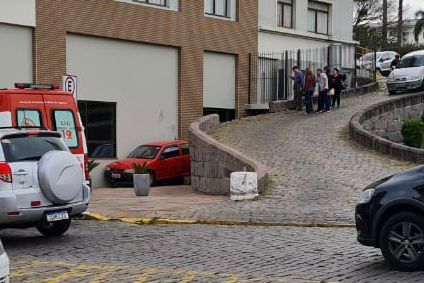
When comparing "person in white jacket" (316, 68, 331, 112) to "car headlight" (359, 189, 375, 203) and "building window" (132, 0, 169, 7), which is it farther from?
"car headlight" (359, 189, 375, 203)

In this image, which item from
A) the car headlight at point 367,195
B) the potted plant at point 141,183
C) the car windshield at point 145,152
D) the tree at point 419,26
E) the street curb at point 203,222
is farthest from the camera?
the tree at point 419,26

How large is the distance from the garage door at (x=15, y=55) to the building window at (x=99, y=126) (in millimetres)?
2541

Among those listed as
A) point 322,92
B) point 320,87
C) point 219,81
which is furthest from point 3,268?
point 219,81

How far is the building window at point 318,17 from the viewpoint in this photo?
35.5m

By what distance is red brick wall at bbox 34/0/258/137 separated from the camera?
23.2m

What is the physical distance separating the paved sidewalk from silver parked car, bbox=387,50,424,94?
1455cm

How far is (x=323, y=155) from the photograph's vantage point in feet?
65.6

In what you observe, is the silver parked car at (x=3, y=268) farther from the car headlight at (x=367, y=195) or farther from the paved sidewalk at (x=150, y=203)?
the paved sidewalk at (x=150, y=203)

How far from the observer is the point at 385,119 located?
26.2m

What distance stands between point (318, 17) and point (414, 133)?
44.7 ft

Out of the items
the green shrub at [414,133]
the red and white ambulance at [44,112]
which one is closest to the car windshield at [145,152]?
the green shrub at [414,133]

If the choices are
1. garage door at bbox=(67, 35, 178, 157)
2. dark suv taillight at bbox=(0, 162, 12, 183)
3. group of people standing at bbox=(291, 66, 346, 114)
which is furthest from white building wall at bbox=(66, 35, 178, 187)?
dark suv taillight at bbox=(0, 162, 12, 183)

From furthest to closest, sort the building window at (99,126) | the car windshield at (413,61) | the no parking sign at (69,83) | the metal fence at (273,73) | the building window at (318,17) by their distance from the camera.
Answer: the building window at (318,17), the car windshield at (413,61), the metal fence at (273,73), the building window at (99,126), the no parking sign at (69,83)

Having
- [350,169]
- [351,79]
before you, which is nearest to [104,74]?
[350,169]
